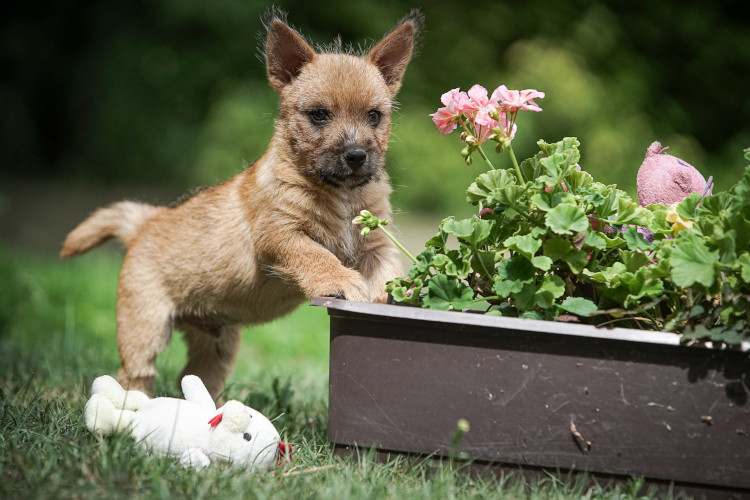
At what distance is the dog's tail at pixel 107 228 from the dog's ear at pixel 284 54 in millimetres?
1048

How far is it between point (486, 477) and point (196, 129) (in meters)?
9.91

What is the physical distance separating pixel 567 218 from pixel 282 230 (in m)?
1.11

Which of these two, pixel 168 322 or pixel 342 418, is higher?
pixel 168 322

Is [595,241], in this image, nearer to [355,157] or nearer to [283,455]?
[355,157]

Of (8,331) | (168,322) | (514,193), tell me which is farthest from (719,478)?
(8,331)

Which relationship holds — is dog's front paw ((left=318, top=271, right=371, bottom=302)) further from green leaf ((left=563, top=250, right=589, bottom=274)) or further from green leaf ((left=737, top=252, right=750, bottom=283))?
green leaf ((left=737, top=252, right=750, bottom=283))

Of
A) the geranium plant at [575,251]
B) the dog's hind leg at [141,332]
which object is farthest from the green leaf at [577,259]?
the dog's hind leg at [141,332]

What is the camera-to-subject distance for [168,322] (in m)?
3.49

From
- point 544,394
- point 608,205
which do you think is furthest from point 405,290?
point 608,205

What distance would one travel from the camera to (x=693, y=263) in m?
2.06

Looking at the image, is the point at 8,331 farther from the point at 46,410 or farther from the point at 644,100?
the point at 644,100

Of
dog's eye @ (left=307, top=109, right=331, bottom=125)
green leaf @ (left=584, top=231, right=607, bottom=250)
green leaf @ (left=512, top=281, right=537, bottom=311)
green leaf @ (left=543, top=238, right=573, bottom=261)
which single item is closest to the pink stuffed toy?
green leaf @ (left=584, top=231, right=607, bottom=250)

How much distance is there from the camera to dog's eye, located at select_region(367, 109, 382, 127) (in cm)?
312

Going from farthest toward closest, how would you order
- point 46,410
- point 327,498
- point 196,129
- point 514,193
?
point 196,129
point 46,410
point 514,193
point 327,498
